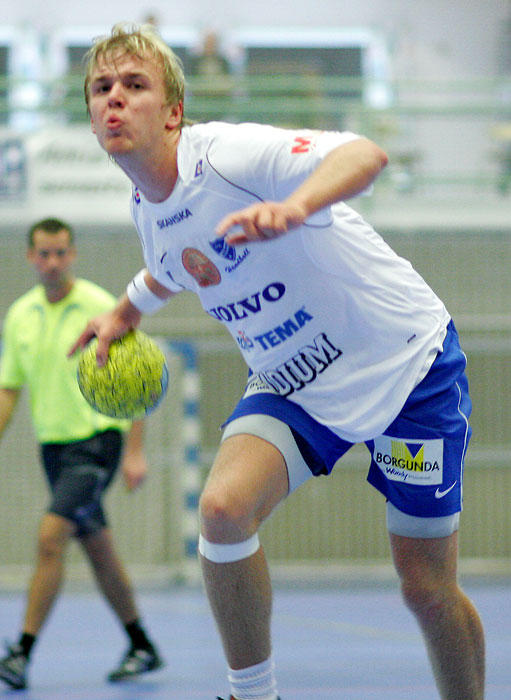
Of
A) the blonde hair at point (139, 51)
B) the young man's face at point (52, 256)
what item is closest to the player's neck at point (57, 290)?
the young man's face at point (52, 256)

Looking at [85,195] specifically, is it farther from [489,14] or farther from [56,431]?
[489,14]

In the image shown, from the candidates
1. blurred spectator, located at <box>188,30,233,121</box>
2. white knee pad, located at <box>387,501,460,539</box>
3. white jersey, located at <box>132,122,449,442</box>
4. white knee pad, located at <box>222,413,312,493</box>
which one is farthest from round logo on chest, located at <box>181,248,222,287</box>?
blurred spectator, located at <box>188,30,233,121</box>

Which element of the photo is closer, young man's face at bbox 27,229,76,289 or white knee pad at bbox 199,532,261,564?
white knee pad at bbox 199,532,261,564

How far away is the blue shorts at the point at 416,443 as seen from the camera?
2.97 meters

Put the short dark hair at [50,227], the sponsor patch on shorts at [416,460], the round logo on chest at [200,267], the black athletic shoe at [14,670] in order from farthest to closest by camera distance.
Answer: the short dark hair at [50,227] < the black athletic shoe at [14,670] < the sponsor patch on shorts at [416,460] < the round logo on chest at [200,267]

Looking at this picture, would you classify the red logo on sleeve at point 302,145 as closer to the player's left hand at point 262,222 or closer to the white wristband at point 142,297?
the player's left hand at point 262,222

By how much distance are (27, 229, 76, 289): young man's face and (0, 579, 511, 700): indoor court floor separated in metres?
1.93

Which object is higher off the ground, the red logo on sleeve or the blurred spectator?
the blurred spectator

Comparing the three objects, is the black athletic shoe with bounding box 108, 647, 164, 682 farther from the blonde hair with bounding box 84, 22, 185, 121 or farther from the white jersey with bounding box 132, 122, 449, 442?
the blonde hair with bounding box 84, 22, 185, 121

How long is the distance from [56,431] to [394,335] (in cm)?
263

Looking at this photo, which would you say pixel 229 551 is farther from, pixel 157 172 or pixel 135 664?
pixel 135 664

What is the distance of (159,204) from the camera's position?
9.45ft

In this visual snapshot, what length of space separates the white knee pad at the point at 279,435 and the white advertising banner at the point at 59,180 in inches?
276

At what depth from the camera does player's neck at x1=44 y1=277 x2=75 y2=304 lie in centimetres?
534
